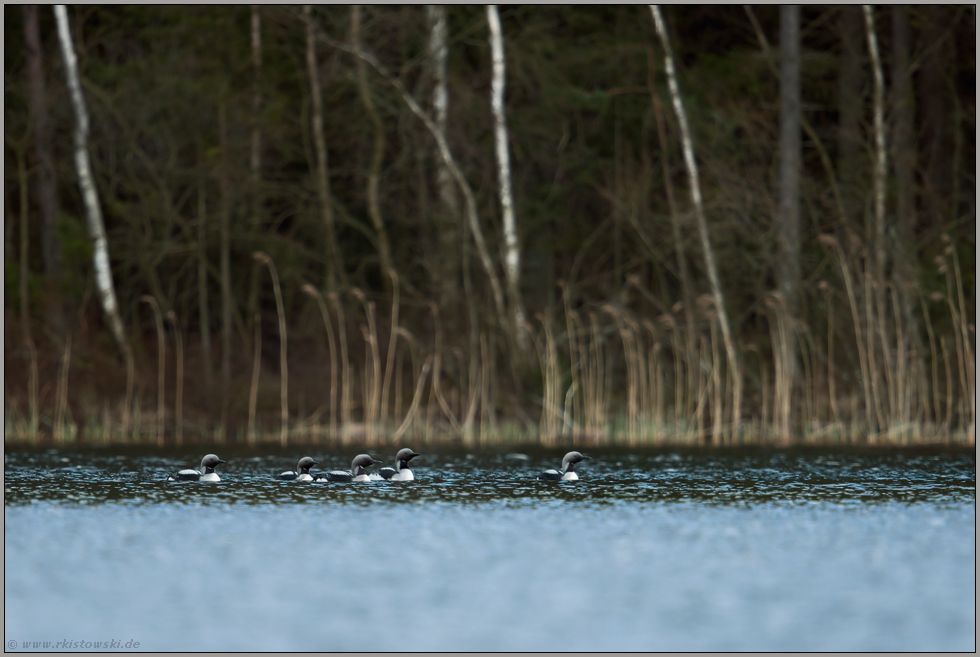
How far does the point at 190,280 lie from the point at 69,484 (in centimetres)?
1111

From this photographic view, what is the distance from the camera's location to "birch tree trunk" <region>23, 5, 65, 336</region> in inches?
750

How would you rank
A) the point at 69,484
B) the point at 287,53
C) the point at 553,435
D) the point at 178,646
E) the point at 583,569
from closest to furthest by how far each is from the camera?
→ the point at 178,646, the point at 583,569, the point at 69,484, the point at 553,435, the point at 287,53

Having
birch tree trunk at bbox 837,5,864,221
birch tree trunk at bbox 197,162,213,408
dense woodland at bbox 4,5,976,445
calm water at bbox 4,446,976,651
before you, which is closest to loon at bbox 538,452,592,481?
calm water at bbox 4,446,976,651

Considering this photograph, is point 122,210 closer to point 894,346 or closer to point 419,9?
point 419,9

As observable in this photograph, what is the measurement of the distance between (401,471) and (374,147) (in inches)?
400

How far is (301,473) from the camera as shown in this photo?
1134 centimetres

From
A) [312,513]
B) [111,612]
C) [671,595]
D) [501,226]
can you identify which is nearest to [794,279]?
[501,226]

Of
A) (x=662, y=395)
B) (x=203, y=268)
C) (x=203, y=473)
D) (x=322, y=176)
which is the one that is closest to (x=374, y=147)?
(x=322, y=176)

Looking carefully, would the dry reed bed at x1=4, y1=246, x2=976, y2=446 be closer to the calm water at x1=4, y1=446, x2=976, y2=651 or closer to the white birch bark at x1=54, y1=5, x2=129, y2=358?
the white birch bark at x1=54, y1=5, x2=129, y2=358

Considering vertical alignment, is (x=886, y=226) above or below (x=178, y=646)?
above

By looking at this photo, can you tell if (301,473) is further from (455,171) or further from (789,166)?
(789,166)

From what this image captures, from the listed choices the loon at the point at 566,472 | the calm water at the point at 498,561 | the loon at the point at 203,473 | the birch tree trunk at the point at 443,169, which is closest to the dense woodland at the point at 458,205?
the birch tree trunk at the point at 443,169

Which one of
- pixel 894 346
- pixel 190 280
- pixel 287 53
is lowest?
pixel 894 346

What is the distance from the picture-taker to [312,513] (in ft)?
30.9
